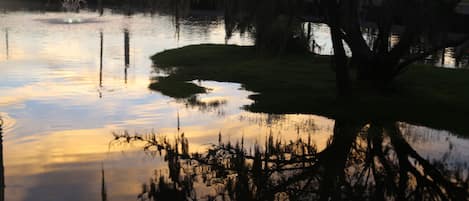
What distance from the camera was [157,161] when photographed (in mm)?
11188

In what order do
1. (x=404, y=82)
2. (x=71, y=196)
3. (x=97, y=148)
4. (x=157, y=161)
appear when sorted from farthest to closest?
1. (x=404, y=82)
2. (x=97, y=148)
3. (x=157, y=161)
4. (x=71, y=196)

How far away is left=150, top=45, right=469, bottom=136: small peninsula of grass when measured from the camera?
50.0 feet

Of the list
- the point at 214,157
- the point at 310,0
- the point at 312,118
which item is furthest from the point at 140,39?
the point at 214,157

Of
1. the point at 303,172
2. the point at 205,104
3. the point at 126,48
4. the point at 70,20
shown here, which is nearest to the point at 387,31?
the point at 205,104

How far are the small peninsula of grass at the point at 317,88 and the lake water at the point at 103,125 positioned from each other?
0.63 m

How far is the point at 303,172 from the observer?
1066 centimetres

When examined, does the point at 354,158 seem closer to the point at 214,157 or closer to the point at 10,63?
the point at 214,157

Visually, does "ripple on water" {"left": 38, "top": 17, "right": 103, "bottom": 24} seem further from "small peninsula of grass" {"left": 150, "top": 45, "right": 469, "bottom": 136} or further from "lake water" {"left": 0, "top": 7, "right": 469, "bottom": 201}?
"small peninsula of grass" {"left": 150, "top": 45, "right": 469, "bottom": 136}

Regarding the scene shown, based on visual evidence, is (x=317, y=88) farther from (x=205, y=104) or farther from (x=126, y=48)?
(x=126, y=48)

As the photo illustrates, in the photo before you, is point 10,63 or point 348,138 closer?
point 348,138

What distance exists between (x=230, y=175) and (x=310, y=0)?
8.59 m

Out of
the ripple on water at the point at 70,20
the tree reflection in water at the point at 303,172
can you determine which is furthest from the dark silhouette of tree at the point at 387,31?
the ripple on water at the point at 70,20

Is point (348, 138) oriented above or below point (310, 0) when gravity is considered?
below

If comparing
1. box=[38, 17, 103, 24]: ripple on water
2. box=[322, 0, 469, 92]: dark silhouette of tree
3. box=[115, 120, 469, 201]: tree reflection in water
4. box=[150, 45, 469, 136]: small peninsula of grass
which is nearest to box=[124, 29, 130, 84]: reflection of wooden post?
box=[150, 45, 469, 136]: small peninsula of grass
